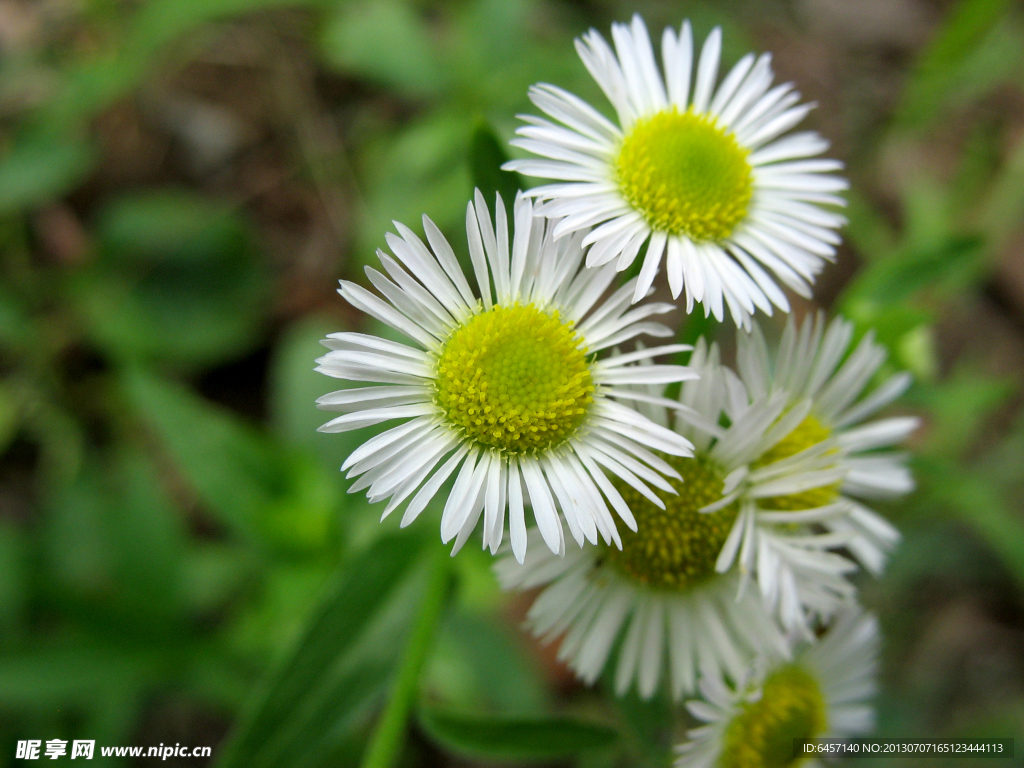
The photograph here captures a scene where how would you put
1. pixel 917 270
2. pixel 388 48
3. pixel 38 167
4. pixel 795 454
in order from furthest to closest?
1. pixel 388 48
2. pixel 38 167
3. pixel 917 270
4. pixel 795 454

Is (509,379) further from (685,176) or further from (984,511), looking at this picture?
(984,511)

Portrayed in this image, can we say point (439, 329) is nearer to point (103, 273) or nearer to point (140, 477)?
point (140, 477)

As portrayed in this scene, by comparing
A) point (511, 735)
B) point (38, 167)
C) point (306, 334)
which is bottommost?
point (511, 735)

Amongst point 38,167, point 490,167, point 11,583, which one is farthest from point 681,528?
point 38,167

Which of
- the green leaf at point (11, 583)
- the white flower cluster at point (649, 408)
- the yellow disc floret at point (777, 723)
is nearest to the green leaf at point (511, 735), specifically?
the white flower cluster at point (649, 408)

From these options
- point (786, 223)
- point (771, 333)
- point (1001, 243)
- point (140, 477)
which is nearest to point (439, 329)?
point (786, 223)

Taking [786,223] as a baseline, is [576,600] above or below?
below
